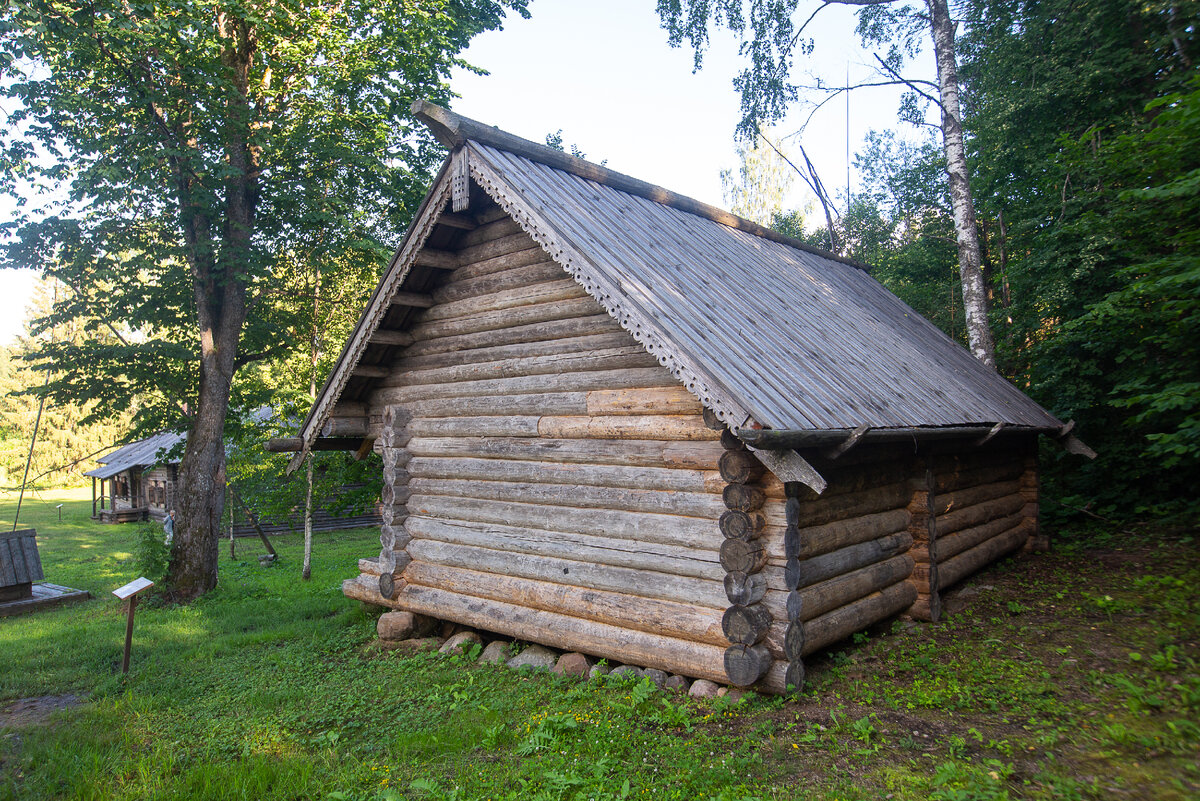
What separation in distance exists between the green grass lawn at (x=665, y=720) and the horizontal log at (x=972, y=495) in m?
1.27

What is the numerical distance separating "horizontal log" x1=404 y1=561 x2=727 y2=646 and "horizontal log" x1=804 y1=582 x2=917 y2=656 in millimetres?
970

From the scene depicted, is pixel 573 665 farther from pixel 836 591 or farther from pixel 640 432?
pixel 836 591

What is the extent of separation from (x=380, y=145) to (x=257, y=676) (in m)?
10.6

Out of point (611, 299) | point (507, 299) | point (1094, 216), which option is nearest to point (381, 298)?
point (507, 299)

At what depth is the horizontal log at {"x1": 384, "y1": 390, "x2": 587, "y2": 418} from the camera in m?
7.95

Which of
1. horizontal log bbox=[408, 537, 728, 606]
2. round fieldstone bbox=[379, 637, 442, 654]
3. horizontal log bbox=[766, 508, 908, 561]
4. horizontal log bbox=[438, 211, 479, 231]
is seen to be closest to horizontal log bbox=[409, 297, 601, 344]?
horizontal log bbox=[438, 211, 479, 231]

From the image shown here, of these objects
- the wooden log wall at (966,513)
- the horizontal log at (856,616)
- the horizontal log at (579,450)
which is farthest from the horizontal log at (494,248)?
the wooden log wall at (966,513)

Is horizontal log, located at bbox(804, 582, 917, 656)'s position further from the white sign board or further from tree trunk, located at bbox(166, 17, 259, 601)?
tree trunk, located at bbox(166, 17, 259, 601)

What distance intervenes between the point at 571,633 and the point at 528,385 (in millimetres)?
2917

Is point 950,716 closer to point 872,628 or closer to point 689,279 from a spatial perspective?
point 872,628

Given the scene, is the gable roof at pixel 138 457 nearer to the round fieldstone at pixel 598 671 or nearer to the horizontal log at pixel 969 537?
the round fieldstone at pixel 598 671

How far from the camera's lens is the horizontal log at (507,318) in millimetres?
7914

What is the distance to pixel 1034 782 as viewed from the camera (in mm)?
4605

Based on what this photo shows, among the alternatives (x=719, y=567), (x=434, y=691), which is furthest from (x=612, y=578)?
(x=434, y=691)
